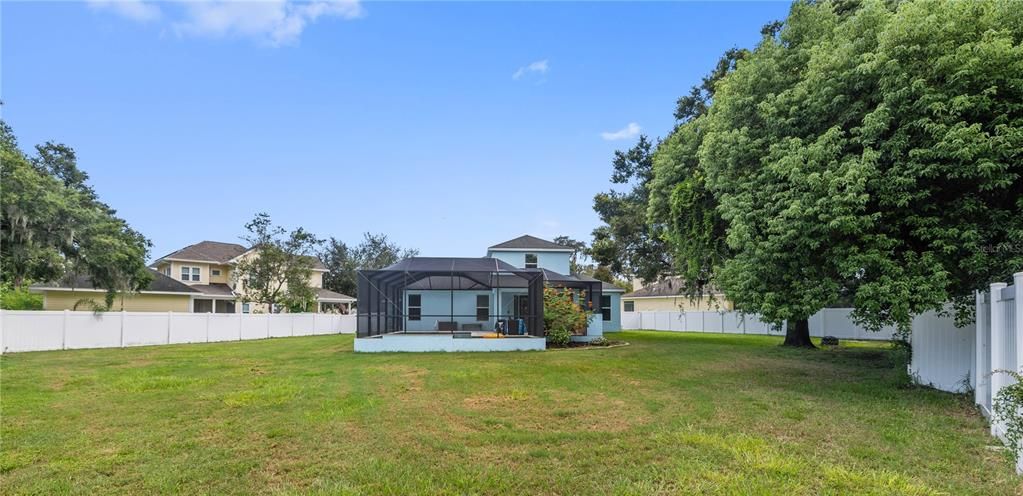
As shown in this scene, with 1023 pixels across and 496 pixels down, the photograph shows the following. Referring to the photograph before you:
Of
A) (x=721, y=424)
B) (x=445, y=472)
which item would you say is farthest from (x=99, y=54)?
(x=721, y=424)

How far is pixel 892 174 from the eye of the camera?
6.94 meters

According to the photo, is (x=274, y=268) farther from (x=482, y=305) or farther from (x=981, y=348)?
(x=981, y=348)

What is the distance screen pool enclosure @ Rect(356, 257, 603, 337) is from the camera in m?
15.9

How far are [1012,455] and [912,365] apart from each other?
5.65 meters

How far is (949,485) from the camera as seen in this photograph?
12.7 feet

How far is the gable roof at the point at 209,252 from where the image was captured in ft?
108

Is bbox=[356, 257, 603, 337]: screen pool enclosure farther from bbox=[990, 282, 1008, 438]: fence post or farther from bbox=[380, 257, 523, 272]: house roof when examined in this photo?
bbox=[990, 282, 1008, 438]: fence post

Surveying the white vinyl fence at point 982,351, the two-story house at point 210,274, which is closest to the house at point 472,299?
the white vinyl fence at point 982,351

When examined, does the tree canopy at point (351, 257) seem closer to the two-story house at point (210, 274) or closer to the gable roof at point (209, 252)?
the gable roof at point (209, 252)

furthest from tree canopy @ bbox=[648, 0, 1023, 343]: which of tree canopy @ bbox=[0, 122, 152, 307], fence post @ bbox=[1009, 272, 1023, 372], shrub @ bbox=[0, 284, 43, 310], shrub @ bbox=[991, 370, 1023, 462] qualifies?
shrub @ bbox=[0, 284, 43, 310]

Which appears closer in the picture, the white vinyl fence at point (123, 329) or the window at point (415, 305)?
the white vinyl fence at point (123, 329)

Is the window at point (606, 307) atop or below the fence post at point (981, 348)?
below

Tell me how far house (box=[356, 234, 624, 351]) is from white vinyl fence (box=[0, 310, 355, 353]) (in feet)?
22.0

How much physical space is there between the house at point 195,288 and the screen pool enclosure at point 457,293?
1304 centimetres
